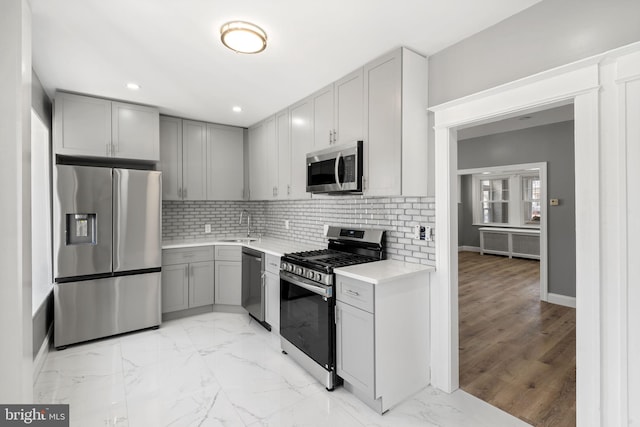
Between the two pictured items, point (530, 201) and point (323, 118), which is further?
point (530, 201)

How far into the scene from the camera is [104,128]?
3334 millimetres

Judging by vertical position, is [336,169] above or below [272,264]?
above

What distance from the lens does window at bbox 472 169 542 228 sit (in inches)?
304

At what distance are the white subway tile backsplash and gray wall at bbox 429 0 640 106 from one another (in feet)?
3.01

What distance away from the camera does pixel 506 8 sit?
188cm

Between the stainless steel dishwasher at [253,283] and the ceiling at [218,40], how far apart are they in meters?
1.80

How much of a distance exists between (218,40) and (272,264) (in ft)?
6.75

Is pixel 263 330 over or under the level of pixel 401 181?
under

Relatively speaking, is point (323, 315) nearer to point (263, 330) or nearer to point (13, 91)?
point (263, 330)

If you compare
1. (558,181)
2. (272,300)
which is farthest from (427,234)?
(558,181)

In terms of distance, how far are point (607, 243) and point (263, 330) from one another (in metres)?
3.06

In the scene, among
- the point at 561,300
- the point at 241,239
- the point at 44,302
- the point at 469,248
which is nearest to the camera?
the point at 44,302

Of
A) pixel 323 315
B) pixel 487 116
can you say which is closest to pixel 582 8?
pixel 487 116

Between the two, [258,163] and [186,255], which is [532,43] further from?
[186,255]
